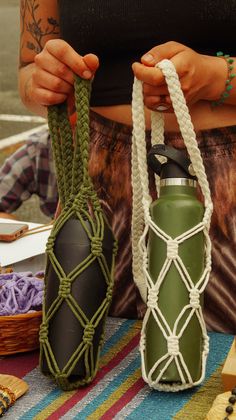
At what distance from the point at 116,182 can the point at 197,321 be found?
0.41 metres

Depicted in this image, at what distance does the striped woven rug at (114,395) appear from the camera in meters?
1.00

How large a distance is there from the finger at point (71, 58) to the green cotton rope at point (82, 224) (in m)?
0.01

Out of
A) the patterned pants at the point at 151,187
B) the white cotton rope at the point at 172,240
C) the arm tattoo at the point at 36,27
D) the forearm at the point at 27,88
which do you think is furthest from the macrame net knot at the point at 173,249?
the arm tattoo at the point at 36,27

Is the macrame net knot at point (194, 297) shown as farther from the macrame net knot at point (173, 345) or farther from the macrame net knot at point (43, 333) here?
the macrame net knot at point (43, 333)

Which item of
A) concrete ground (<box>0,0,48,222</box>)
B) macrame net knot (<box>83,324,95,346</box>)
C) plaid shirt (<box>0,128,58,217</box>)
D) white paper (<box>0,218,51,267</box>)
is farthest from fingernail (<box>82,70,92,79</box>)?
concrete ground (<box>0,0,48,222</box>)

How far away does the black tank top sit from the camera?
1.28m

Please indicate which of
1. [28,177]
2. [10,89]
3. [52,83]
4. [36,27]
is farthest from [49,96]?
[10,89]

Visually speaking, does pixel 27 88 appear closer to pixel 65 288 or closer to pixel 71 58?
pixel 71 58

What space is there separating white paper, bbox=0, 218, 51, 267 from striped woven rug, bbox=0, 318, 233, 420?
2.04ft

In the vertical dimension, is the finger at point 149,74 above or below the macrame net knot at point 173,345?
above

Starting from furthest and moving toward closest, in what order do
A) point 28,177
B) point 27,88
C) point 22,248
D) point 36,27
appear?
point 28,177
point 22,248
point 36,27
point 27,88

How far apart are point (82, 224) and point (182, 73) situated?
259 millimetres

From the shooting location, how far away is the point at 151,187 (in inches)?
53.4

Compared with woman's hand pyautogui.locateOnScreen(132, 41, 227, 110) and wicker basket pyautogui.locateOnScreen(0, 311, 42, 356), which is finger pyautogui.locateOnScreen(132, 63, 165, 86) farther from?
wicker basket pyautogui.locateOnScreen(0, 311, 42, 356)
